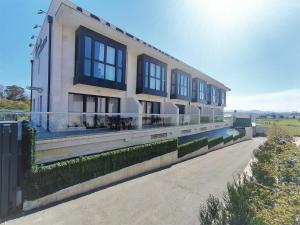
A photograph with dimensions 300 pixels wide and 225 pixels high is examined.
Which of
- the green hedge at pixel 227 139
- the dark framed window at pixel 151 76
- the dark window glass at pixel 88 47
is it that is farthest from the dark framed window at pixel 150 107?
the green hedge at pixel 227 139

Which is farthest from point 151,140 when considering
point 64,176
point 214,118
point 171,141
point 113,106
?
point 214,118

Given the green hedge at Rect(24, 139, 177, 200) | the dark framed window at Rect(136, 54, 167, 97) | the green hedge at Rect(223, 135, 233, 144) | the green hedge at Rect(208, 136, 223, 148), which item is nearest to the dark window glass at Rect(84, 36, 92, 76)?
the dark framed window at Rect(136, 54, 167, 97)

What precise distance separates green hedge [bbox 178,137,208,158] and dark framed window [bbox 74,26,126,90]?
6.13 metres

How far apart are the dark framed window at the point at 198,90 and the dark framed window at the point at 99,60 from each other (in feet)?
47.5

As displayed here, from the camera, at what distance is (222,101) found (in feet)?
120

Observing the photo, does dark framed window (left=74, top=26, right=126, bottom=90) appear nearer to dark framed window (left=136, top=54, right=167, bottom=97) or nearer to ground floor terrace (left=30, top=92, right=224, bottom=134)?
ground floor terrace (left=30, top=92, right=224, bottom=134)

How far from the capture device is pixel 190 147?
14203 mm

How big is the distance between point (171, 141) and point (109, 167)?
201 inches

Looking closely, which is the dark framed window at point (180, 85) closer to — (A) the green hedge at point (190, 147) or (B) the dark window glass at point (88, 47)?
(A) the green hedge at point (190, 147)

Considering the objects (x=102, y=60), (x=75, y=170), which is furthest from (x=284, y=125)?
(x=75, y=170)

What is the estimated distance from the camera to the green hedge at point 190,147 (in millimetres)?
13188

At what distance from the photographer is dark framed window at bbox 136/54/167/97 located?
A: 15.7 m

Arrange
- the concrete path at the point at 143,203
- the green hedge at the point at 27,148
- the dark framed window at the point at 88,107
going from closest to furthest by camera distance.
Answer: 1. the concrete path at the point at 143,203
2. the green hedge at the point at 27,148
3. the dark framed window at the point at 88,107

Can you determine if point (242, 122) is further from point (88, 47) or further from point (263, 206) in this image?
point (263, 206)
